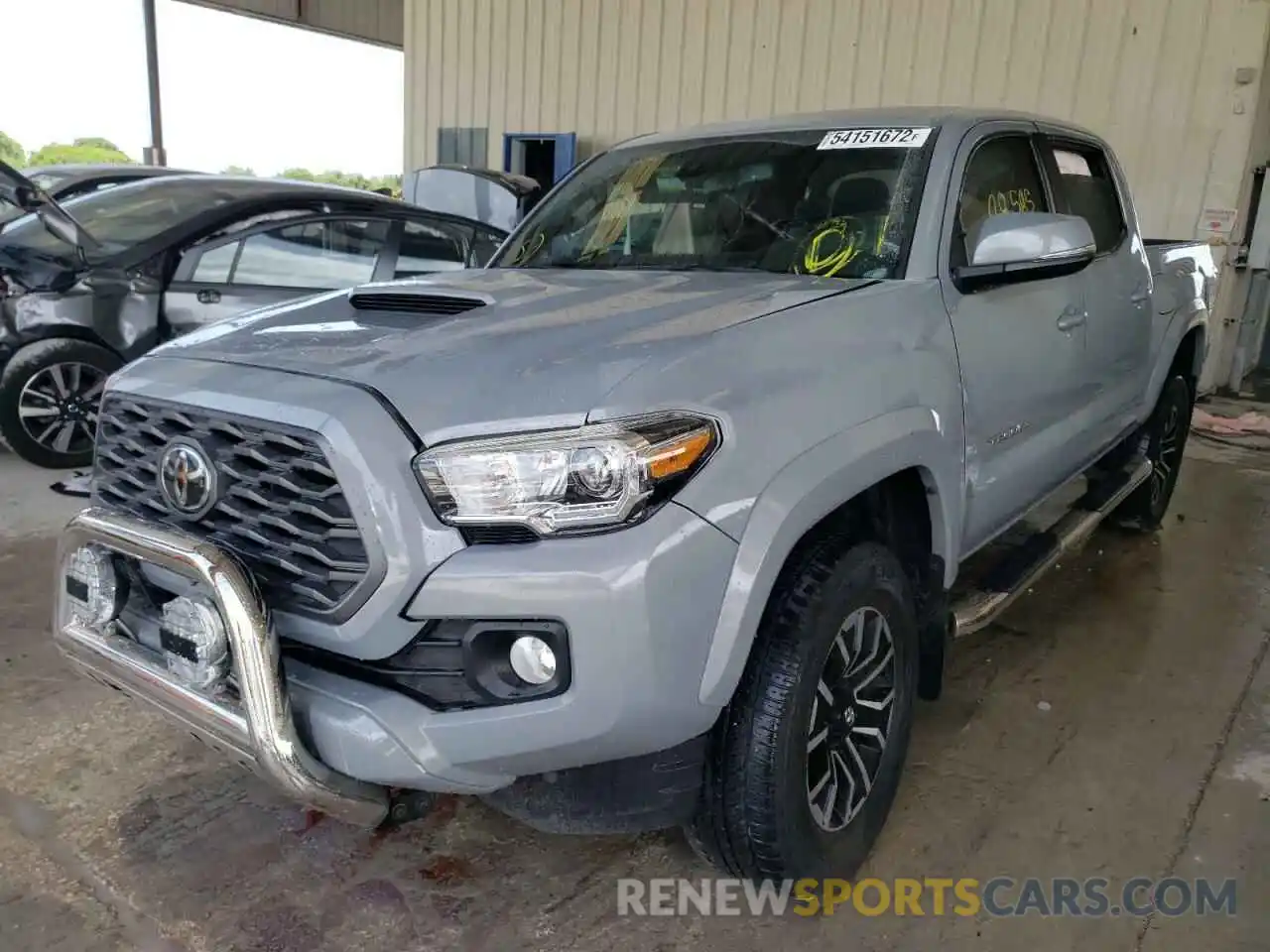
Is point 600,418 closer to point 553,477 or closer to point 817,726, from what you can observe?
point 553,477

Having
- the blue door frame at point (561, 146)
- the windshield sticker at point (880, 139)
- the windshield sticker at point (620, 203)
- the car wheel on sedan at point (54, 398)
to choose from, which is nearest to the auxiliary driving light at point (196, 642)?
the windshield sticker at point (620, 203)

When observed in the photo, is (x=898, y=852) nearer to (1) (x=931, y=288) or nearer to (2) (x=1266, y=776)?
(2) (x=1266, y=776)

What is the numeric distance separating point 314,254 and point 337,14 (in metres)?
14.1

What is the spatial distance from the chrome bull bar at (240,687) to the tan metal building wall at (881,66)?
825 centimetres

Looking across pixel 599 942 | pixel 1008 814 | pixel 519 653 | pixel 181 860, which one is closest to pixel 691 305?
pixel 519 653

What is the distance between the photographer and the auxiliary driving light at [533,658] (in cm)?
165

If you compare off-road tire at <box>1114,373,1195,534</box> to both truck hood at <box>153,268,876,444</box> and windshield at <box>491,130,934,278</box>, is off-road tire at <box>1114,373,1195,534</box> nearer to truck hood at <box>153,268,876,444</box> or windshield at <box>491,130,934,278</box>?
windshield at <box>491,130,934,278</box>

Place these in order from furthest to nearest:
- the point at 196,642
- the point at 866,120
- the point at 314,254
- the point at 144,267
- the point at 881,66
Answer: the point at 881,66 < the point at 314,254 < the point at 144,267 < the point at 866,120 < the point at 196,642

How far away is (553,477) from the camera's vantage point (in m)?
1.66

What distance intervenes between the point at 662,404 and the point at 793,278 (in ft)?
2.94

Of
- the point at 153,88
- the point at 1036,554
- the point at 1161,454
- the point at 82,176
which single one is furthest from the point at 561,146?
the point at 1036,554

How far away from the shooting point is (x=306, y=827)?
2.44 meters

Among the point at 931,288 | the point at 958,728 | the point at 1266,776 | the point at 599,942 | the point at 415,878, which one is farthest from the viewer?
the point at 958,728

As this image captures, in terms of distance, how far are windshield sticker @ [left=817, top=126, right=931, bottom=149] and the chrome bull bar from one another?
A: 197cm
